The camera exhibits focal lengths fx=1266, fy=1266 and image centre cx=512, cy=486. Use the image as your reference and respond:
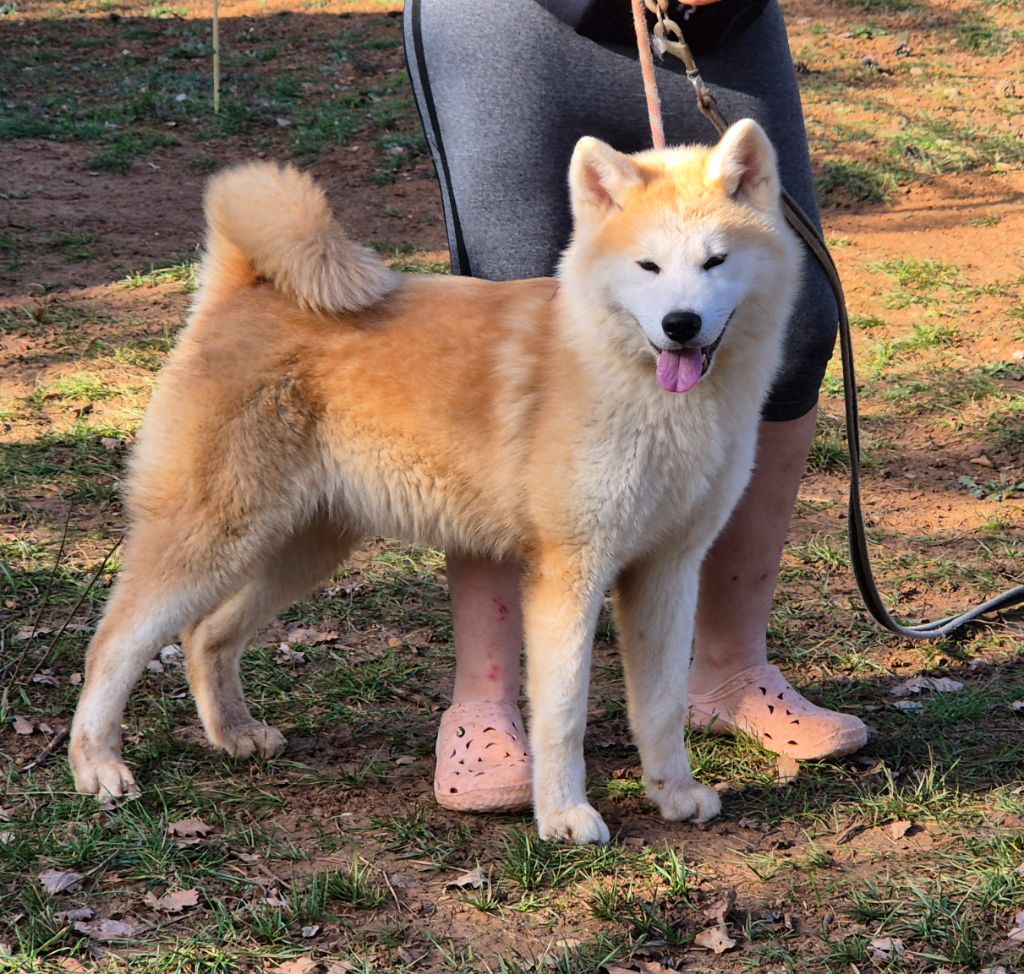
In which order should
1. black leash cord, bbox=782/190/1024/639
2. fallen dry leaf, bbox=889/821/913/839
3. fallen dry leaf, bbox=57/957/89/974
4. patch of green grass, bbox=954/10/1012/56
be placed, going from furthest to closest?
patch of green grass, bbox=954/10/1012/56 < black leash cord, bbox=782/190/1024/639 < fallen dry leaf, bbox=889/821/913/839 < fallen dry leaf, bbox=57/957/89/974

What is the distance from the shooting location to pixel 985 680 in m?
3.45

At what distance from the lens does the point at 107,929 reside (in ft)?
7.68

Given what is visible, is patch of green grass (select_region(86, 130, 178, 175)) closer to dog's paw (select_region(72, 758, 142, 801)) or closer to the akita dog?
the akita dog

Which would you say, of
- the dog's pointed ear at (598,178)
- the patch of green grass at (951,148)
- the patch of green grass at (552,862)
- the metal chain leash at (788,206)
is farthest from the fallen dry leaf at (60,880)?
the patch of green grass at (951,148)

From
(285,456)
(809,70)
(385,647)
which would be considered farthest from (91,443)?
(809,70)

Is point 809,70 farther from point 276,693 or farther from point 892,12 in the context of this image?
point 276,693

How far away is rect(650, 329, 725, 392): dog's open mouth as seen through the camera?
7.89 feet

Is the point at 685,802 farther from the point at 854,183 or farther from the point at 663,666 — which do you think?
the point at 854,183

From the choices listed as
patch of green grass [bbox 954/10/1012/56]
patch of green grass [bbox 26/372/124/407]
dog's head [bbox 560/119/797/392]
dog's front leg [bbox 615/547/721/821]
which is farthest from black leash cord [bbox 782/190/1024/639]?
patch of green grass [bbox 954/10/1012/56]

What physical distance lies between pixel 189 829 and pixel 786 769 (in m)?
1.37

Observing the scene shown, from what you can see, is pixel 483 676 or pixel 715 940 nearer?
pixel 715 940

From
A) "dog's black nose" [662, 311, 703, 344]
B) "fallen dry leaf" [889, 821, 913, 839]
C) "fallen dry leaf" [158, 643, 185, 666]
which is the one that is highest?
"dog's black nose" [662, 311, 703, 344]

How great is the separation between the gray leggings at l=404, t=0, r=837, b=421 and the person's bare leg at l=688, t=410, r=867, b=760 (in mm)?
237

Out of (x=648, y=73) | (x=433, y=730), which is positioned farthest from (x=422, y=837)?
(x=648, y=73)
